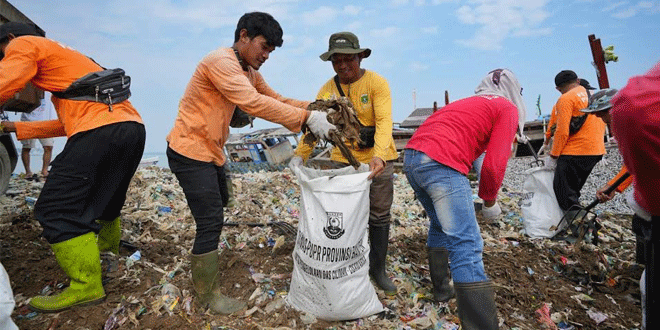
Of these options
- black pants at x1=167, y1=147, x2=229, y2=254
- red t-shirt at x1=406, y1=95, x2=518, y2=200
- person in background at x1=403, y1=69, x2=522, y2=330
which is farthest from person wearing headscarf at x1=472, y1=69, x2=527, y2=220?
black pants at x1=167, y1=147, x2=229, y2=254

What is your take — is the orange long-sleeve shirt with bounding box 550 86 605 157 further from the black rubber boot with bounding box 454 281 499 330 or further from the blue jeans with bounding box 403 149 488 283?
the black rubber boot with bounding box 454 281 499 330

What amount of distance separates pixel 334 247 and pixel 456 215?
838mm

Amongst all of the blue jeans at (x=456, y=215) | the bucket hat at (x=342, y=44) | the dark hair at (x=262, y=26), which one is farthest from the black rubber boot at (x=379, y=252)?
the dark hair at (x=262, y=26)

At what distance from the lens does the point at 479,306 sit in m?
2.43

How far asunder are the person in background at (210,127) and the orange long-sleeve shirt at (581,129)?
12.7 ft

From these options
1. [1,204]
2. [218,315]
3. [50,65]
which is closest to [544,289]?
[218,315]

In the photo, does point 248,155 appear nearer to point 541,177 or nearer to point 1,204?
point 1,204

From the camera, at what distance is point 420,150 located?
2.70 metres

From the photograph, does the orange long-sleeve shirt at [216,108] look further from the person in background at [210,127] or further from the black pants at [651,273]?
the black pants at [651,273]

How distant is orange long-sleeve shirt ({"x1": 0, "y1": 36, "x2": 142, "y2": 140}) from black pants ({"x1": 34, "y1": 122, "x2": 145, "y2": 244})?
9 cm

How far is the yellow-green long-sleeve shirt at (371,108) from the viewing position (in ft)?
10.6

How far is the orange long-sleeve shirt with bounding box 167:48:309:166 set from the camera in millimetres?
2590

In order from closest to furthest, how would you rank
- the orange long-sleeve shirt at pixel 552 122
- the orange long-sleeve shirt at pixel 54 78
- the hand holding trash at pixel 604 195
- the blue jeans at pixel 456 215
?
the orange long-sleeve shirt at pixel 54 78, the blue jeans at pixel 456 215, the hand holding trash at pixel 604 195, the orange long-sleeve shirt at pixel 552 122

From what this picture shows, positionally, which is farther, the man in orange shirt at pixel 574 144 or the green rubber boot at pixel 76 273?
the man in orange shirt at pixel 574 144
